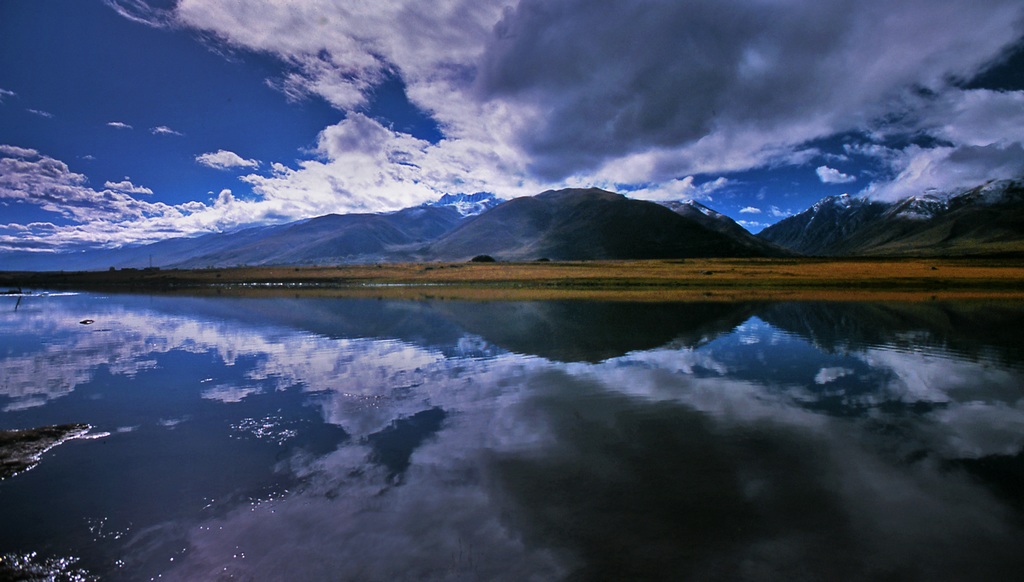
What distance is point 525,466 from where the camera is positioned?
13438 mm

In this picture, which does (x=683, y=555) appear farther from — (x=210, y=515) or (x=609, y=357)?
(x=609, y=357)

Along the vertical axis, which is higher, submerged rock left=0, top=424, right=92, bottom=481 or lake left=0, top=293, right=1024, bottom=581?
submerged rock left=0, top=424, right=92, bottom=481

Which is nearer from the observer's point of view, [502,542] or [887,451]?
[502,542]

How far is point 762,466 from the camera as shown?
43.4 feet

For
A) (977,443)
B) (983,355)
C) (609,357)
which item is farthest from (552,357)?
(983,355)

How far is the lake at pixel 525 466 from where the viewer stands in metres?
9.16

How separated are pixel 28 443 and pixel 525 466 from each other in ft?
52.9

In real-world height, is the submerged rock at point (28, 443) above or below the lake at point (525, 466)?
above

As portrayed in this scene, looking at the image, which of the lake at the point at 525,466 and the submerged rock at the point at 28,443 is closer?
the lake at the point at 525,466

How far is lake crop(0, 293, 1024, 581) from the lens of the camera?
916 cm

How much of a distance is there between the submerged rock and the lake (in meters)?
0.40

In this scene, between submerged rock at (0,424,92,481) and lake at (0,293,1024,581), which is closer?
lake at (0,293,1024,581)

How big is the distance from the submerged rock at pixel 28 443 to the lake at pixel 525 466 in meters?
0.40

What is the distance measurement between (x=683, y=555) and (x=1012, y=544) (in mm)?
6737
